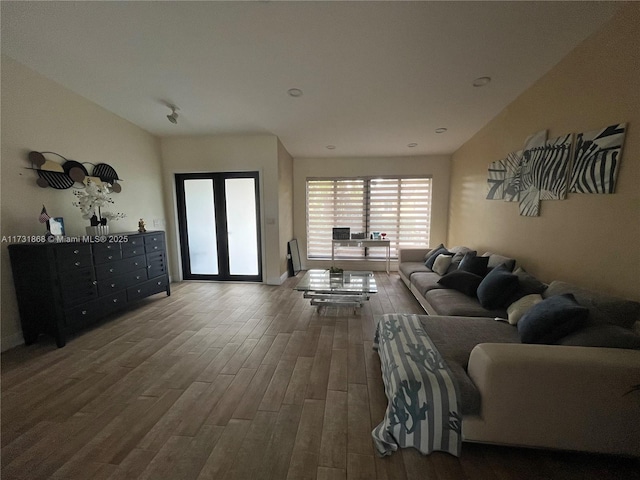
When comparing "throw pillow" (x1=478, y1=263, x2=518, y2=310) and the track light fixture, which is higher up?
the track light fixture

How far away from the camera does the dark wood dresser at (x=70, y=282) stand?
7.68 feet

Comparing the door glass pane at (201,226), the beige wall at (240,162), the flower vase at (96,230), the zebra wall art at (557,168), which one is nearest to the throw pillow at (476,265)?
the zebra wall art at (557,168)

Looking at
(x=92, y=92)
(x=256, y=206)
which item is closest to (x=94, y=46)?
(x=92, y=92)

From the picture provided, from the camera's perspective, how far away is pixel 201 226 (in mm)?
4645

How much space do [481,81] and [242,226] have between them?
413cm

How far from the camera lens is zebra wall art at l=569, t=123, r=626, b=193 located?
1.73 metres

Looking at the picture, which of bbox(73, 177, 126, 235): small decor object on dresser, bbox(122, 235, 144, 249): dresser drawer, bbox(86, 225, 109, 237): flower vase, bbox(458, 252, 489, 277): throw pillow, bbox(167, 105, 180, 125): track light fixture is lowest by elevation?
bbox(458, 252, 489, 277): throw pillow

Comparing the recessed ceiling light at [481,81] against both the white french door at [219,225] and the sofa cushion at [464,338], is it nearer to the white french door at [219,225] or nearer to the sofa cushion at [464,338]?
the sofa cushion at [464,338]

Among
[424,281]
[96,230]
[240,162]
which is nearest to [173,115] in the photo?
[240,162]

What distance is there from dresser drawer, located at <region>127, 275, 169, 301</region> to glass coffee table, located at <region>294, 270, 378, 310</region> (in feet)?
7.24

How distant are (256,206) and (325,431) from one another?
373cm

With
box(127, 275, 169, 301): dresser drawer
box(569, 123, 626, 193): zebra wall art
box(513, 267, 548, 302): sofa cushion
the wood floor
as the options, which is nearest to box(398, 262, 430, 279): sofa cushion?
the wood floor

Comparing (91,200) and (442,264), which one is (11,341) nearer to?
(91,200)

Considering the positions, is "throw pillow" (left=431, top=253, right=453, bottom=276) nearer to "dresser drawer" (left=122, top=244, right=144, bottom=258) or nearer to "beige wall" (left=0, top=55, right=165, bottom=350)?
"dresser drawer" (left=122, top=244, right=144, bottom=258)
